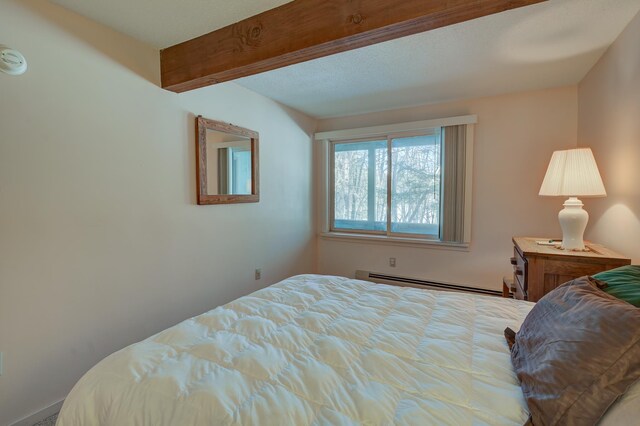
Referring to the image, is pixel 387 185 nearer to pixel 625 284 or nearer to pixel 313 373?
pixel 625 284

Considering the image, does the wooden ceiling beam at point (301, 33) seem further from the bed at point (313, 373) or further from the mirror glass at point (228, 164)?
the bed at point (313, 373)

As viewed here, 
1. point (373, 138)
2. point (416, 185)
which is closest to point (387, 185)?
point (416, 185)

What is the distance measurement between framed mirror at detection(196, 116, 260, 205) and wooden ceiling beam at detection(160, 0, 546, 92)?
47 cm

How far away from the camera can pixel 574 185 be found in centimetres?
191

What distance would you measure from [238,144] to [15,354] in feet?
6.81

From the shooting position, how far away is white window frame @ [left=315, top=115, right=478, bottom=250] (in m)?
3.19

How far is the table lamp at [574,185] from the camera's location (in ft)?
6.13

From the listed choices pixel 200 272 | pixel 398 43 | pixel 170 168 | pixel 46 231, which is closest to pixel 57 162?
pixel 46 231

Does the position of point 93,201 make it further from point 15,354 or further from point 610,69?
point 610,69

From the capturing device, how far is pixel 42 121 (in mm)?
1611

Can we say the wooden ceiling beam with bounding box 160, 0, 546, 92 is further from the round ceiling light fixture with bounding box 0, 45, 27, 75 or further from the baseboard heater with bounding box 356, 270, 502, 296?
the baseboard heater with bounding box 356, 270, 502, 296

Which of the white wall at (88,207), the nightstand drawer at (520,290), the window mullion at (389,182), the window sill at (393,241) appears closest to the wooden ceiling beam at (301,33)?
the white wall at (88,207)

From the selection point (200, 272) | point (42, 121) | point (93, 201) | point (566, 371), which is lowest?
point (200, 272)

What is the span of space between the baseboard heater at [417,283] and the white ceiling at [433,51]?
2036mm
